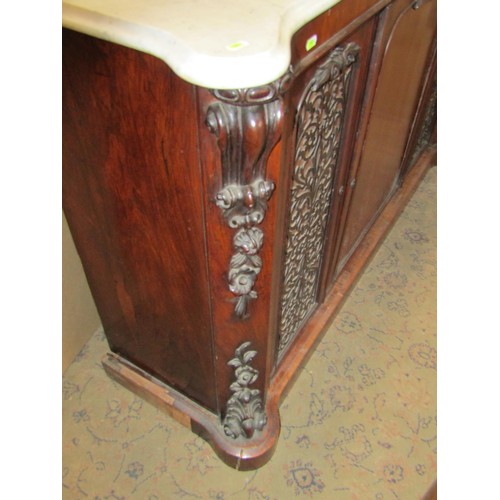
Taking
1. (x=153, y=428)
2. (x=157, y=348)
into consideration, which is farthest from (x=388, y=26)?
(x=153, y=428)

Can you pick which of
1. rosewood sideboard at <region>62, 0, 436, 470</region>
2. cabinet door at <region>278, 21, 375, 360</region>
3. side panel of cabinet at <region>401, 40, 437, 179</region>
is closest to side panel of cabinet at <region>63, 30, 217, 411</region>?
rosewood sideboard at <region>62, 0, 436, 470</region>

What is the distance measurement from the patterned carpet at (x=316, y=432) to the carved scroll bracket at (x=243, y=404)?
0.13 meters

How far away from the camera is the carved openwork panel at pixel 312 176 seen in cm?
73

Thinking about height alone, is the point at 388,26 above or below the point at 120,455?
above

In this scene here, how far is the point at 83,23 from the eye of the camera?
0.55 meters

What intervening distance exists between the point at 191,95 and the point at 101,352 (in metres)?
1.00

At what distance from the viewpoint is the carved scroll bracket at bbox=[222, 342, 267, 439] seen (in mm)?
941

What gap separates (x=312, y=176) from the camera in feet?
2.85

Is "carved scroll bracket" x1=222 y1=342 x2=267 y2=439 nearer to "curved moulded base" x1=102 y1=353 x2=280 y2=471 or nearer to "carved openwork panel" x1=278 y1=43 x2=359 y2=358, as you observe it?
"curved moulded base" x1=102 y1=353 x2=280 y2=471

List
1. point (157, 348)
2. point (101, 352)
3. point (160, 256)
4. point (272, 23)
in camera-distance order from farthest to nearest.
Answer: point (101, 352) < point (157, 348) < point (160, 256) < point (272, 23)

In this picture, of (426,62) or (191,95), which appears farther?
(426,62)

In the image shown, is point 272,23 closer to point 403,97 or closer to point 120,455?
point 403,97

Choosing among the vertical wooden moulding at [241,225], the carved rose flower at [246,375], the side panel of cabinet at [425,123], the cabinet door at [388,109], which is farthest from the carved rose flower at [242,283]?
the side panel of cabinet at [425,123]

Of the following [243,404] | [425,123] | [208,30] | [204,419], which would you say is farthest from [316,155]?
[425,123]
